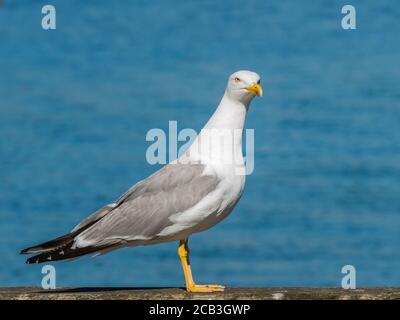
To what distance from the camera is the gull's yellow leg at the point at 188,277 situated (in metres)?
5.75

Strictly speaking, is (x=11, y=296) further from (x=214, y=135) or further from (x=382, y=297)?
(x=382, y=297)

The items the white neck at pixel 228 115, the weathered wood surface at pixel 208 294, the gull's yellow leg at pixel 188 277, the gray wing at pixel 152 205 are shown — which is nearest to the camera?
the weathered wood surface at pixel 208 294

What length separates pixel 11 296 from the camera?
Result: 210 inches

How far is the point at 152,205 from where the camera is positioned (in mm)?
6027

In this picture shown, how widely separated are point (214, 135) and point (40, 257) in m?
1.46

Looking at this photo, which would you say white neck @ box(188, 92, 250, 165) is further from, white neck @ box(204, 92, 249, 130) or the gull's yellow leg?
the gull's yellow leg

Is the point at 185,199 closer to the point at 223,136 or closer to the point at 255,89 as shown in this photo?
the point at 223,136

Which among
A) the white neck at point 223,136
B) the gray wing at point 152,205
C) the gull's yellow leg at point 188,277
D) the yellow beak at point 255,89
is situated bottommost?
the gull's yellow leg at point 188,277

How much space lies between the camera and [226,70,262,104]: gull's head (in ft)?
19.6

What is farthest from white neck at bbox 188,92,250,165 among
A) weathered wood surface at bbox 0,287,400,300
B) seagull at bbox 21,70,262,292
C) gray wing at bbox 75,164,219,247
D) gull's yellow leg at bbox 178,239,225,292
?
weathered wood surface at bbox 0,287,400,300

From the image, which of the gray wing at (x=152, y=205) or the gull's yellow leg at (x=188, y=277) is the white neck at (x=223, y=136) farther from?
the gull's yellow leg at (x=188, y=277)

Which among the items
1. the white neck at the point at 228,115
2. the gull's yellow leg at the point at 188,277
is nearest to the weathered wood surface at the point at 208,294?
the gull's yellow leg at the point at 188,277

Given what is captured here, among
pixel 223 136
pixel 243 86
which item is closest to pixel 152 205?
pixel 223 136
